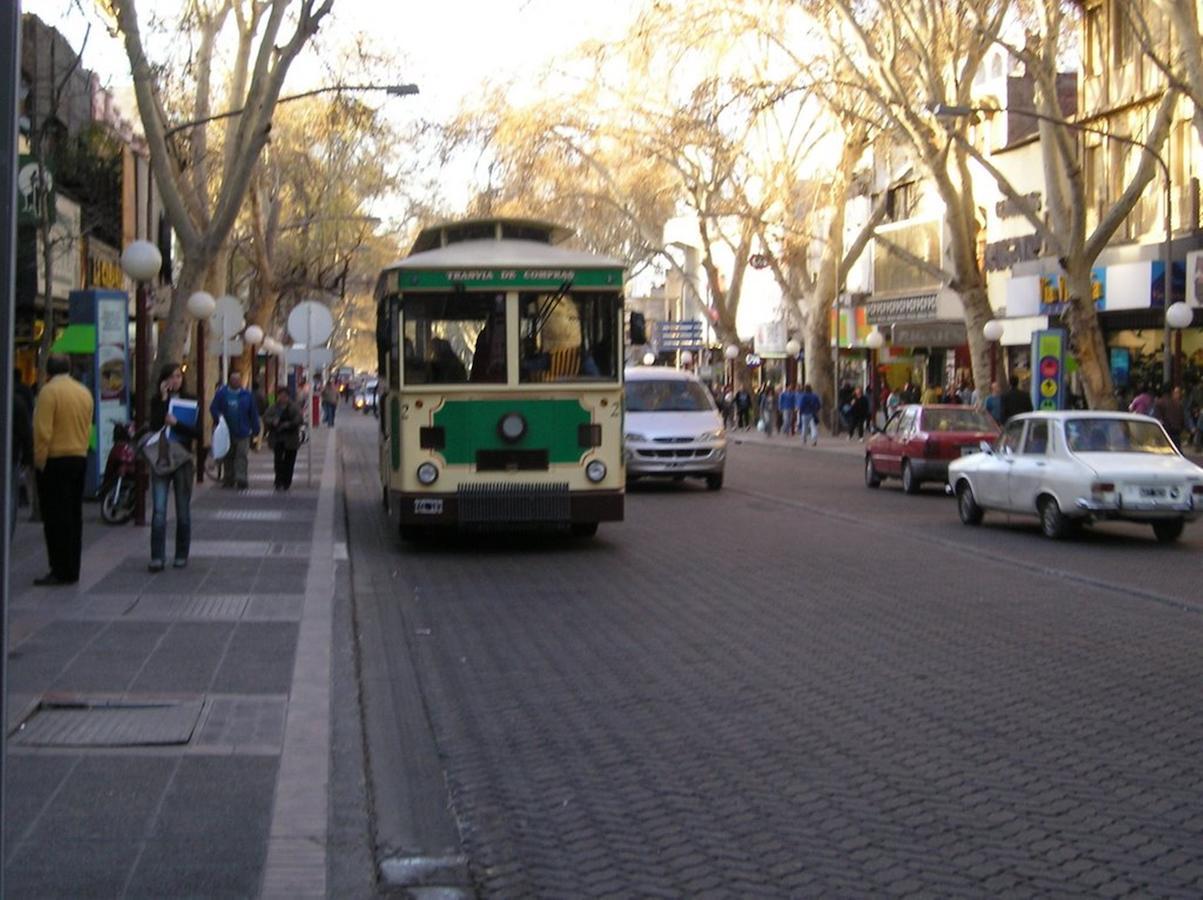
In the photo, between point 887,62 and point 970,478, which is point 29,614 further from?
point 887,62

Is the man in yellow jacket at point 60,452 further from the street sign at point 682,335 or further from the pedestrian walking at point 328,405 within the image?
the street sign at point 682,335

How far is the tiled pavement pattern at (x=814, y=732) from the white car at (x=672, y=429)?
10970 mm

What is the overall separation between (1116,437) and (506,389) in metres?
7.02

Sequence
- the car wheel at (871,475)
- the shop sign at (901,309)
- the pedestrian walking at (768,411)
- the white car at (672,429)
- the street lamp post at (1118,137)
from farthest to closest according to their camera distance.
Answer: the pedestrian walking at (768,411)
the shop sign at (901,309)
the car wheel at (871,475)
the street lamp post at (1118,137)
the white car at (672,429)

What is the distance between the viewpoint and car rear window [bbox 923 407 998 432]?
26.8m

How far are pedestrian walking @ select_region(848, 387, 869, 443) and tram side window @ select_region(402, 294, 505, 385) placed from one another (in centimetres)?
3307

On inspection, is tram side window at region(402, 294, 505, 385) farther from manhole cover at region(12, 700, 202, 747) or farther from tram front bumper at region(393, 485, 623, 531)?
manhole cover at region(12, 700, 202, 747)

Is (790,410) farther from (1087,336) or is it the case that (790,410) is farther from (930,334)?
(1087,336)

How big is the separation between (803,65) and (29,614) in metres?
25.7

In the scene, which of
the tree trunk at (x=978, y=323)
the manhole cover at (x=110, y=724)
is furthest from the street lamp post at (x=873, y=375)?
the manhole cover at (x=110, y=724)

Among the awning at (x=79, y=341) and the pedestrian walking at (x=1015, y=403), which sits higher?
the awning at (x=79, y=341)

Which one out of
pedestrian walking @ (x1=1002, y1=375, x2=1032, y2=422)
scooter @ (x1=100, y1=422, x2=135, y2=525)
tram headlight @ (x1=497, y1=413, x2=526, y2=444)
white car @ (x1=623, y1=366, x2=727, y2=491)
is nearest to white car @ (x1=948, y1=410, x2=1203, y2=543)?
tram headlight @ (x1=497, y1=413, x2=526, y2=444)

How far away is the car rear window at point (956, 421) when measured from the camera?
26.8 meters

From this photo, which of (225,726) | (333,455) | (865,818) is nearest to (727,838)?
(865,818)
